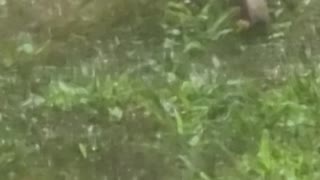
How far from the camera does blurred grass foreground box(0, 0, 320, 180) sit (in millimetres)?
2525

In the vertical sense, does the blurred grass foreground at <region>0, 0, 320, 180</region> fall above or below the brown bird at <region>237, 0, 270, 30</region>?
below

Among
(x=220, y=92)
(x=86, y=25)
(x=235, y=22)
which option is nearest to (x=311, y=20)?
(x=235, y=22)

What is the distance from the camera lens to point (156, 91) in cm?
269

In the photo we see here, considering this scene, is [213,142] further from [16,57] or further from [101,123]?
[16,57]

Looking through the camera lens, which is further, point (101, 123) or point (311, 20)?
point (311, 20)

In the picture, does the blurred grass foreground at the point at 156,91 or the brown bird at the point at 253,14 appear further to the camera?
the brown bird at the point at 253,14

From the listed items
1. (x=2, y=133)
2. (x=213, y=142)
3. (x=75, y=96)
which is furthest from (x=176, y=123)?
(x=2, y=133)

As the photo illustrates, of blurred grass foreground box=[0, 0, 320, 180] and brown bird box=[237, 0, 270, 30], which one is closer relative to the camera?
blurred grass foreground box=[0, 0, 320, 180]

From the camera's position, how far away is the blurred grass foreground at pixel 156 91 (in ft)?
8.29

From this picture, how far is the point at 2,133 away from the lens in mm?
2592

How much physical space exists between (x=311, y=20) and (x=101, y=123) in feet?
2.50

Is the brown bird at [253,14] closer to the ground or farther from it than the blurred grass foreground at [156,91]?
farther from it

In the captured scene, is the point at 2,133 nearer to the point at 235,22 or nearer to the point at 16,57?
the point at 16,57

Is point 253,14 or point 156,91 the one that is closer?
point 156,91
